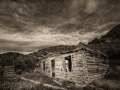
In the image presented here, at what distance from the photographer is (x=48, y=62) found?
18422 mm

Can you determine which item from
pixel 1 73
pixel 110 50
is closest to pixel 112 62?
pixel 110 50

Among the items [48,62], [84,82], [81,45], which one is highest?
[81,45]

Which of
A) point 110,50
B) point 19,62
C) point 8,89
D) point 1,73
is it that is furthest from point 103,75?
point 19,62

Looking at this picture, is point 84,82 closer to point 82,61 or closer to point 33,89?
point 82,61

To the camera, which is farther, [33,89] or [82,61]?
[82,61]

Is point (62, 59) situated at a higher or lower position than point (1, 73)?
higher

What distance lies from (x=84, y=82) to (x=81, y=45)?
389cm

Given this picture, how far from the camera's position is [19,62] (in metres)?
25.1

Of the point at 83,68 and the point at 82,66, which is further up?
the point at 82,66

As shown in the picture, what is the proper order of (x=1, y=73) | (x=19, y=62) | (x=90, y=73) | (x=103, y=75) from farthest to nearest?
(x=19, y=62)
(x=1, y=73)
(x=103, y=75)
(x=90, y=73)

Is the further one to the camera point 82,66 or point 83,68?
point 82,66

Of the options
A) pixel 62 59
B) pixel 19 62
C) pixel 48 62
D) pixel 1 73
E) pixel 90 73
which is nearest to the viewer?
pixel 90 73

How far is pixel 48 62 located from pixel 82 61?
341 inches

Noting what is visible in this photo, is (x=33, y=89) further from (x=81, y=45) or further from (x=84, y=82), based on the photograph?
(x=81, y=45)
